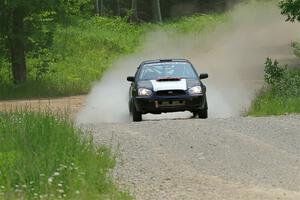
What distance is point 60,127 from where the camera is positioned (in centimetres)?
1120

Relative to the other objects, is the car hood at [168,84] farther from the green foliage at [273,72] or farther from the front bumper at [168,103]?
the green foliage at [273,72]

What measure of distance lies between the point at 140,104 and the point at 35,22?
15018mm

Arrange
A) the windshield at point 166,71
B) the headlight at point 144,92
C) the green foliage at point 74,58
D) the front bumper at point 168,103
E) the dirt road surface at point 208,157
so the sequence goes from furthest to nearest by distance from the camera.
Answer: the green foliage at point 74,58 → the windshield at point 166,71 → the headlight at point 144,92 → the front bumper at point 168,103 → the dirt road surface at point 208,157

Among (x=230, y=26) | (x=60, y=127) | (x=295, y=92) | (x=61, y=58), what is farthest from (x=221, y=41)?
(x=60, y=127)

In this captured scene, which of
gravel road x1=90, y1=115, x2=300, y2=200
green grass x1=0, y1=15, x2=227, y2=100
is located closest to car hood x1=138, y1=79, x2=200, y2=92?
gravel road x1=90, y1=115, x2=300, y2=200

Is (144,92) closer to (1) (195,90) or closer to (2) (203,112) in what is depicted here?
(1) (195,90)

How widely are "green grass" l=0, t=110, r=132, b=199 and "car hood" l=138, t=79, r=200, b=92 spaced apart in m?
5.73

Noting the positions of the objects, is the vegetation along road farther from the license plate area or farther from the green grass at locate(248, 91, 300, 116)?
the license plate area

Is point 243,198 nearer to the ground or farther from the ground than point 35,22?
nearer to the ground

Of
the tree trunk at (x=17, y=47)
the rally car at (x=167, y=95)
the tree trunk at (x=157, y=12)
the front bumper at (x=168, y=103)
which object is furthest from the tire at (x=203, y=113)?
the tree trunk at (x=157, y=12)

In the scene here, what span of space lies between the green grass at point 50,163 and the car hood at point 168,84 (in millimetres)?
5726

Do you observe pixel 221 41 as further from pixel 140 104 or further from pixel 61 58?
pixel 140 104

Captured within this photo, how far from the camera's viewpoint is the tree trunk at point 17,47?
3045cm

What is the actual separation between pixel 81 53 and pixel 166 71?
23.4 m
